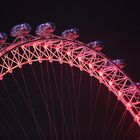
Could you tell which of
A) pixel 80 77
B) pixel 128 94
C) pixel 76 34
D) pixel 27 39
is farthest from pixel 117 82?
pixel 27 39

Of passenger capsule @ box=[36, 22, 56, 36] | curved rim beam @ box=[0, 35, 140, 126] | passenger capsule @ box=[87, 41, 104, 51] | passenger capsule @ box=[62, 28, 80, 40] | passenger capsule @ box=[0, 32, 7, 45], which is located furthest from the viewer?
passenger capsule @ box=[87, 41, 104, 51]

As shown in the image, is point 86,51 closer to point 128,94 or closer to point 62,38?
point 62,38

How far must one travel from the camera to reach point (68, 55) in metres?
16.4

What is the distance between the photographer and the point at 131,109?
18172 millimetres

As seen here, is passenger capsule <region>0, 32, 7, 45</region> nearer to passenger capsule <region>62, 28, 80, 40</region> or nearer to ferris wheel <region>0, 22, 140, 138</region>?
ferris wheel <region>0, 22, 140, 138</region>

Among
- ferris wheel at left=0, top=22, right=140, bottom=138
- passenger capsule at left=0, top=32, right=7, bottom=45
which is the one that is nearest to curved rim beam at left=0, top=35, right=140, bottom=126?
ferris wheel at left=0, top=22, right=140, bottom=138

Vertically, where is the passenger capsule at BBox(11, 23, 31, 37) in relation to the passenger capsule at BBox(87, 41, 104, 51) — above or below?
below

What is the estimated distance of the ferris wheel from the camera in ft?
44.4

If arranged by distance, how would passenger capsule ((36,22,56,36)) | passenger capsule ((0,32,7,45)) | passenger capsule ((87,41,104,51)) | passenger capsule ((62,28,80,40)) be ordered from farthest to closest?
passenger capsule ((87,41,104,51)), passenger capsule ((62,28,80,40)), passenger capsule ((36,22,56,36)), passenger capsule ((0,32,7,45))

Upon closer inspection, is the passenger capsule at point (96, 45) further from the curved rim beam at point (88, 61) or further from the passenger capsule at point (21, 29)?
the passenger capsule at point (21, 29)

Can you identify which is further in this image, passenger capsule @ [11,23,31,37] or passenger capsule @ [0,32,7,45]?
passenger capsule @ [11,23,31,37]

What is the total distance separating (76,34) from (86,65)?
3.08m

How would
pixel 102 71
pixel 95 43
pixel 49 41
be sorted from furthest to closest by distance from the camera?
1. pixel 102 71
2. pixel 95 43
3. pixel 49 41

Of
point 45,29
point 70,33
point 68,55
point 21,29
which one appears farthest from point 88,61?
point 21,29
